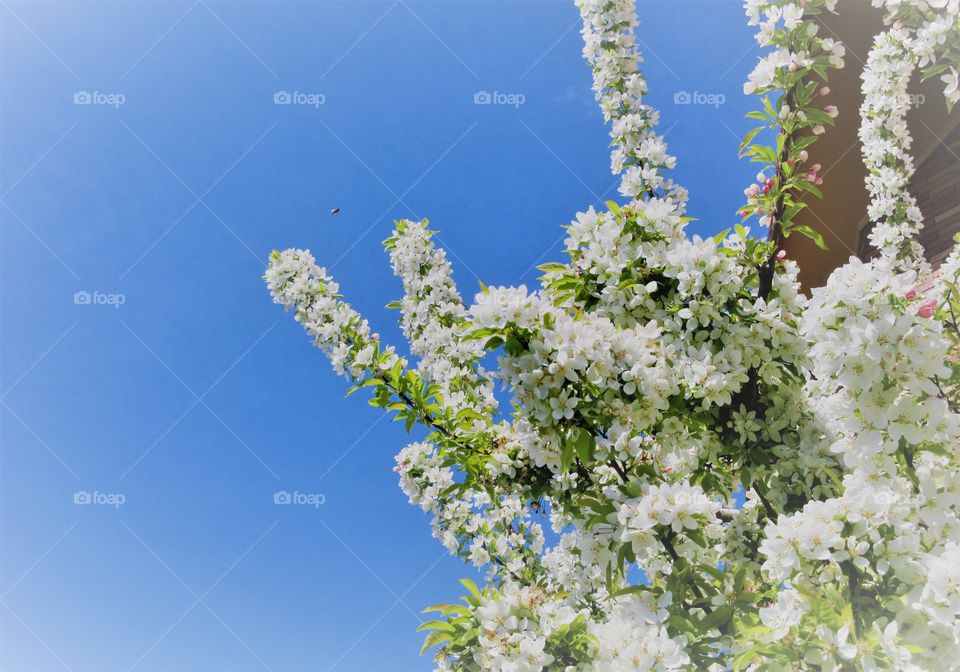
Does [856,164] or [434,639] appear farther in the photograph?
[856,164]

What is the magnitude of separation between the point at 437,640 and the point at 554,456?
87 cm

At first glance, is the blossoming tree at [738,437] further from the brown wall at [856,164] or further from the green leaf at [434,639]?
the brown wall at [856,164]

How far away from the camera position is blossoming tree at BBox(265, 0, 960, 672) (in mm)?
1680

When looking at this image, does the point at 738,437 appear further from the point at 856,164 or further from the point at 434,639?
the point at 856,164

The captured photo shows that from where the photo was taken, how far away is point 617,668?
1.92 meters

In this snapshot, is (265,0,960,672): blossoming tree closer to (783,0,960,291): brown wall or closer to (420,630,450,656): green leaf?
(420,630,450,656): green leaf

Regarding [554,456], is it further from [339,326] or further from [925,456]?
[339,326]

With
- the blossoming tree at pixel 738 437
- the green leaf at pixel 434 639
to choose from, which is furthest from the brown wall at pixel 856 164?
the green leaf at pixel 434 639

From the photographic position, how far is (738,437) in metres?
2.38

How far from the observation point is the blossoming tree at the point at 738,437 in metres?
1.68

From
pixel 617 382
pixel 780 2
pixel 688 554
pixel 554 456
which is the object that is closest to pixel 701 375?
pixel 617 382

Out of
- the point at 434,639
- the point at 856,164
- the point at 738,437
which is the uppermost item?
the point at 856,164

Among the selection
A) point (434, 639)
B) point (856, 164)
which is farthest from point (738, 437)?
point (856, 164)

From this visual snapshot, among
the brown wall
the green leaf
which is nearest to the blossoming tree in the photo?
the green leaf
